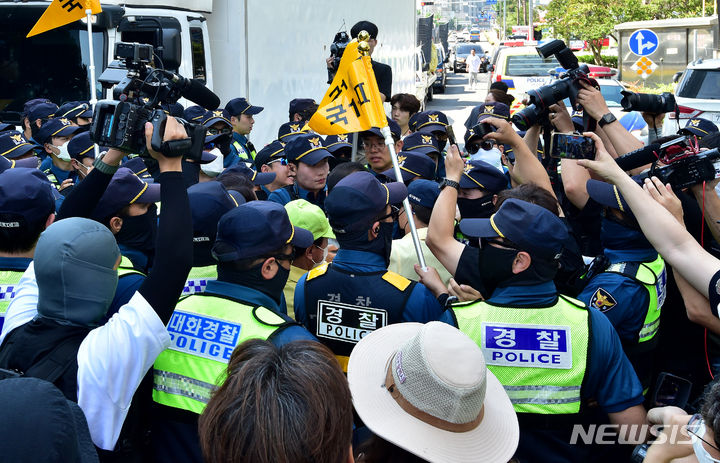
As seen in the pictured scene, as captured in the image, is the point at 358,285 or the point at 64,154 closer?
the point at 358,285

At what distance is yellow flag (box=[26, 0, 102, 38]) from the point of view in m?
6.64

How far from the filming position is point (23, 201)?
10.3ft

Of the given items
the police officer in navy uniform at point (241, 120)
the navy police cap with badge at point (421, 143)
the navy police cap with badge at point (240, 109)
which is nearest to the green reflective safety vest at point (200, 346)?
the navy police cap with badge at point (421, 143)

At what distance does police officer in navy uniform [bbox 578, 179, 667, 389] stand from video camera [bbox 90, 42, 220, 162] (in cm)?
199

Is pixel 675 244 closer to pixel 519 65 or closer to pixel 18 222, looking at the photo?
pixel 18 222

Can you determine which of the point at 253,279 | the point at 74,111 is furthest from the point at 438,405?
the point at 74,111

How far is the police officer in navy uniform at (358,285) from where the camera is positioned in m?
3.17

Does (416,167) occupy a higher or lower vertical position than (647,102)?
lower

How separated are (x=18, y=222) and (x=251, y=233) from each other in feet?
3.50

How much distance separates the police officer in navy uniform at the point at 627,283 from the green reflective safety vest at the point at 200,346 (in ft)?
5.40

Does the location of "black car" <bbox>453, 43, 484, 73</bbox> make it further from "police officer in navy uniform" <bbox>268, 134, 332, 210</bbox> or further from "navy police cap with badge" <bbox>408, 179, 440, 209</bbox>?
"navy police cap with badge" <bbox>408, 179, 440, 209</bbox>

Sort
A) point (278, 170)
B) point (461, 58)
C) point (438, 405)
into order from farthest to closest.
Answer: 1. point (461, 58)
2. point (278, 170)
3. point (438, 405)

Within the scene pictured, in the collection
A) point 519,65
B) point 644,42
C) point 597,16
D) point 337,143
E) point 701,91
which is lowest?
point 337,143

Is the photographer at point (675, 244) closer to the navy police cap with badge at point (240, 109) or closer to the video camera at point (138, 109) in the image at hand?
the video camera at point (138, 109)
